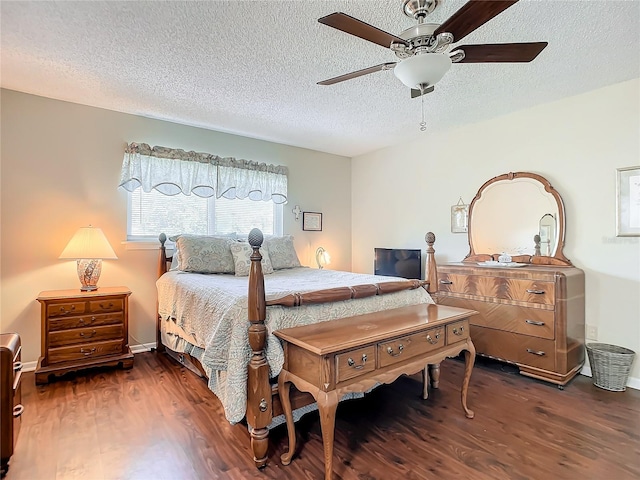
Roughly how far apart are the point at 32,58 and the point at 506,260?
4209 millimetres

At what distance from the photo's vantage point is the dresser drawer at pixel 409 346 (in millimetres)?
1771

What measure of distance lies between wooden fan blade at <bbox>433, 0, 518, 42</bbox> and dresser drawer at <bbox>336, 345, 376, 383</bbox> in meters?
1.54

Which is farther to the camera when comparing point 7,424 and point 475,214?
point 475,214

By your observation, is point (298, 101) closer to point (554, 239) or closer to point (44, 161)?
point (44, 161)

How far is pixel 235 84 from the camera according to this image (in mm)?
2834

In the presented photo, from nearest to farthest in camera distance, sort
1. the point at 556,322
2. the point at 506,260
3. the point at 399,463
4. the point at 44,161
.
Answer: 1. the point at 399,463
2. the point at 556,322
3. the point at 44,161
4. the point at 506,260

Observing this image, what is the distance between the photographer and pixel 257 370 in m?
1.79

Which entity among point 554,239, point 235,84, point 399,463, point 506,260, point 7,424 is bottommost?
point 399,463

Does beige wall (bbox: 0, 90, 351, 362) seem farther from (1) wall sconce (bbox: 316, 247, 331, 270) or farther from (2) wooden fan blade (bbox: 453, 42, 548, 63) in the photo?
(2) wooden fan blade (bbox: 453, 42, 548, 63)

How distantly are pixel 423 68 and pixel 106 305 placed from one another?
3080 mm

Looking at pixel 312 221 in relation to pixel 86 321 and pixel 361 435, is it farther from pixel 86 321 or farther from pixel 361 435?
pixel 361 435

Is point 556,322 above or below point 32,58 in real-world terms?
below

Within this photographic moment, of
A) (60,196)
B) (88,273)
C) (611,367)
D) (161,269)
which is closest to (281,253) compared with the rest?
(161,269)

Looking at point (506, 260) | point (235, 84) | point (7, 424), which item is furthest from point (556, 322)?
point (7, 424)
